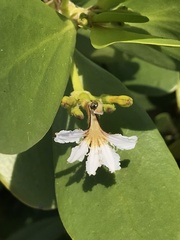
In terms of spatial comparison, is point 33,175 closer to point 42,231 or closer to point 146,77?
point 42,231

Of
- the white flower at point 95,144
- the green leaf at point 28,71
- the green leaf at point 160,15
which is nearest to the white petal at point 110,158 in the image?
the white flower at point 95,144

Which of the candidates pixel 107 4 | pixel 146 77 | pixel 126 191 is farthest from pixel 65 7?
pixel 146 77

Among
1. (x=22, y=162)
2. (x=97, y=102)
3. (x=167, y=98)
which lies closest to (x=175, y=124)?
(x=167, y=98)

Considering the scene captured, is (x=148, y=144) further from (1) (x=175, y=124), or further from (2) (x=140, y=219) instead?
(1) (x=175, y=124)

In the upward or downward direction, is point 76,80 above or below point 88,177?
above

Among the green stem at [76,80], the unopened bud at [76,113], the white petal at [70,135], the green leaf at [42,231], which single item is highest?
the unopened bud at [76,113]

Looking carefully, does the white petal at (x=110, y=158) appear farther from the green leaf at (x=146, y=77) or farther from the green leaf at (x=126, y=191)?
the green leaf at (x=146, y=77)
